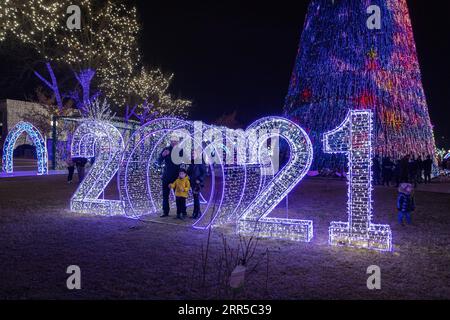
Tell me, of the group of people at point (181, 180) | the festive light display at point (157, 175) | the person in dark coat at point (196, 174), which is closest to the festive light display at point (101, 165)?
the festive light display at point (157, 175)

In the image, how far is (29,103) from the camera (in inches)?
1571

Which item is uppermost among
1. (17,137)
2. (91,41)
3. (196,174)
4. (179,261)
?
(91,41)

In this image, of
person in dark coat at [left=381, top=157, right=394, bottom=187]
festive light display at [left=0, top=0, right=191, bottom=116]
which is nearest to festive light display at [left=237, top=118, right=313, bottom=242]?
person in dark coat at [left=381, top=157, right=394, bottom=187]

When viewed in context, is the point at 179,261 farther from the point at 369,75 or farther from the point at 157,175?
the point at 369,75

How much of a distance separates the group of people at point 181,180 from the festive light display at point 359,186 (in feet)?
11.9

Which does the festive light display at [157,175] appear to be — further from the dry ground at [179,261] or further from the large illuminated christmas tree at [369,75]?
the large illuminated christmas tree at [369,75]

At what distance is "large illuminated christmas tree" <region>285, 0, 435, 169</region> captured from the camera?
67.9 ft

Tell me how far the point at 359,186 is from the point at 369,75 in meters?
15.5

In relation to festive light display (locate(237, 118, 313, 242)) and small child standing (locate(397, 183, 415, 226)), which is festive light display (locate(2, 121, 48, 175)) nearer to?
festive light display (locate(237, 118, 313, 242))

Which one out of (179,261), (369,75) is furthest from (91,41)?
(179,261)

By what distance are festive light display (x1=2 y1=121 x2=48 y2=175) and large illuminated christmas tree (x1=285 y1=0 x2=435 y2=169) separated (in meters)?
15.2

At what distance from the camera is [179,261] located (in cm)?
592
